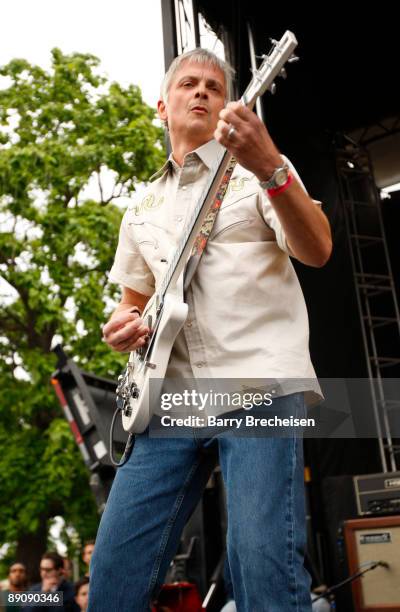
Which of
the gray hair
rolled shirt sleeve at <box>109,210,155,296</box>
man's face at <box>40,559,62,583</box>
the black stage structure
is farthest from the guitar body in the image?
man's face at <box>40,559,62,583</box>

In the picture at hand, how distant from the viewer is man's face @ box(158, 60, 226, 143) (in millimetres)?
1864

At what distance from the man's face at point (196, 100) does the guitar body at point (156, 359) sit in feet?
1.59

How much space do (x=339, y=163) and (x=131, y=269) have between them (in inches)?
270

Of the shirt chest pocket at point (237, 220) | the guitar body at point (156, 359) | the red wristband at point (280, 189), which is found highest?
the shirt chest pocket at point (237, 220)

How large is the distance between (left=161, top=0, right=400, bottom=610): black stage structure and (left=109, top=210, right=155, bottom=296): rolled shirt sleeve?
8.82 feet

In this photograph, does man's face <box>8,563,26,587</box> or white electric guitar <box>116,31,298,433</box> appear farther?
man's face <box>8,563,26,587</box>

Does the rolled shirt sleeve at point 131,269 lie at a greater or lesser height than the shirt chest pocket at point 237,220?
greater

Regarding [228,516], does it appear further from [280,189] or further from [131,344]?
[280,189]

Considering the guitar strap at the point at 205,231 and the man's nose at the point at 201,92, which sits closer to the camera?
the guitar strap at the point at 205,231

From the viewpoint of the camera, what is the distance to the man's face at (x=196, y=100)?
186cm

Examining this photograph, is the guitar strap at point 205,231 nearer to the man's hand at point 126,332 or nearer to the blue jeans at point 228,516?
the man's hand at point 126,332

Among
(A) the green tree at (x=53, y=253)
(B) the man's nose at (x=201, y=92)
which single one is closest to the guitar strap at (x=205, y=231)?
(B) the man's nose at (x=201, y=92)

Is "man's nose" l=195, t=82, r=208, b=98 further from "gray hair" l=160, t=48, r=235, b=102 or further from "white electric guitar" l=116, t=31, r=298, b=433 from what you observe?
"white electric guitar" l=116, t=31, r=298, b=433

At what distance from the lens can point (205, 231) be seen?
5.67 feet
